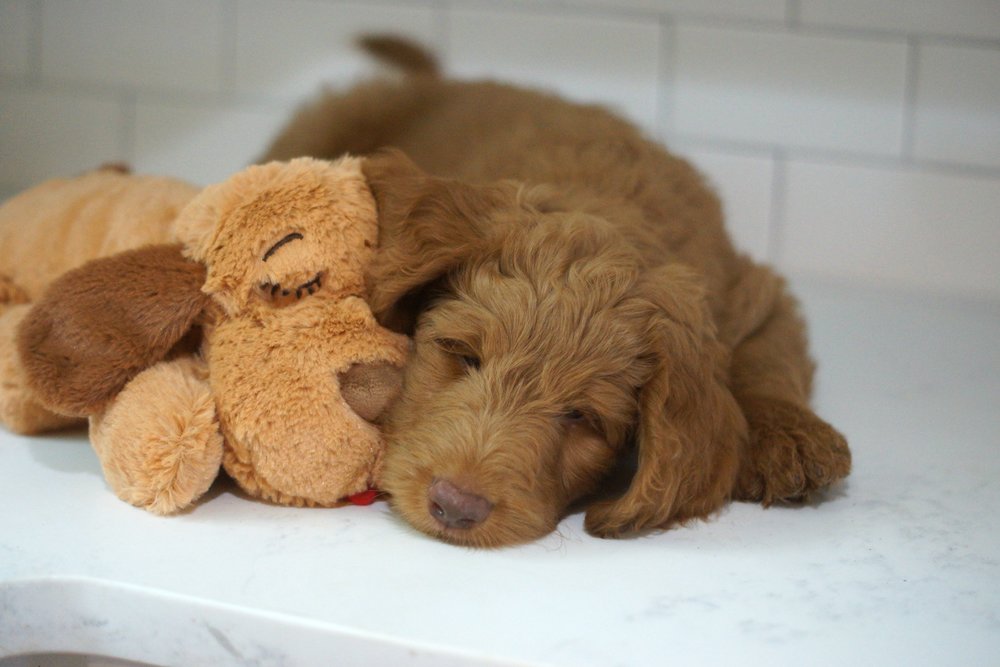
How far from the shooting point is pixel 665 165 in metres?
2.09

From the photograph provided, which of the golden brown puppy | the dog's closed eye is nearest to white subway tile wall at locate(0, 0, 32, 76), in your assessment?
the golden brown puppy

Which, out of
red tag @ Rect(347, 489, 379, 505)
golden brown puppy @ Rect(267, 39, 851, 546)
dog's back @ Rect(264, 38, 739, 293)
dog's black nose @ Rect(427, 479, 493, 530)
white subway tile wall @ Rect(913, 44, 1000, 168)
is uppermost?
white subway tile wall @ Rect(913, 44, 1000, 168)

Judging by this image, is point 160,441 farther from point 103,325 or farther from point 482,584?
point 482,584

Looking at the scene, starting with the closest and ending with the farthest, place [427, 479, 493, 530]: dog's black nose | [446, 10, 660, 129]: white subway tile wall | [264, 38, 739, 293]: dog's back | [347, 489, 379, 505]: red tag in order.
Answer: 1. [427, 479, 493, 530]: dog's black nose
2. [347, 489, 379, 505]: red tag
3. [264, 38, 739, 293]: dog's back
4. [446, 10, 660, 129]: white subway tile wall

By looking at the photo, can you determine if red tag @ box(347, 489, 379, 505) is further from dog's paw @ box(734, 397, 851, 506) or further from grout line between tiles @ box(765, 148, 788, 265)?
grout line between tiles @ box(765, 148, 788, 265)

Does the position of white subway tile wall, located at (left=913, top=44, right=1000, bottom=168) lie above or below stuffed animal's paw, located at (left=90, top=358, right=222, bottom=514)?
above

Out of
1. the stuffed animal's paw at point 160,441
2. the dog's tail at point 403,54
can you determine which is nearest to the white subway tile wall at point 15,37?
the dog's tail at point 403,54

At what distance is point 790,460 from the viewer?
162cm

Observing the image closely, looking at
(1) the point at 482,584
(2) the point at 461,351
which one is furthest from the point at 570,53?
(1) the point at 482,584

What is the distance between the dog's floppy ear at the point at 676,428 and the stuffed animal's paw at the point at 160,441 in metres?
0.58

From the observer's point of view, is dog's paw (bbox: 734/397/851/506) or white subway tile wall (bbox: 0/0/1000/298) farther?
white subway tile wall (bbox: 0/0/1000/298)

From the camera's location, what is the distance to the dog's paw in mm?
1614

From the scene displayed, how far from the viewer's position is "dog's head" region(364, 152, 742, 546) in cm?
144

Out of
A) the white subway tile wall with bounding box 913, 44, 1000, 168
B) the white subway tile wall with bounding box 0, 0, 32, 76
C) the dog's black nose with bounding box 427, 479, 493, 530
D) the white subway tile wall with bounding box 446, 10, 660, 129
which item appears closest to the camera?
the dog's black nose with bounding box 427, 479, 493, 530
